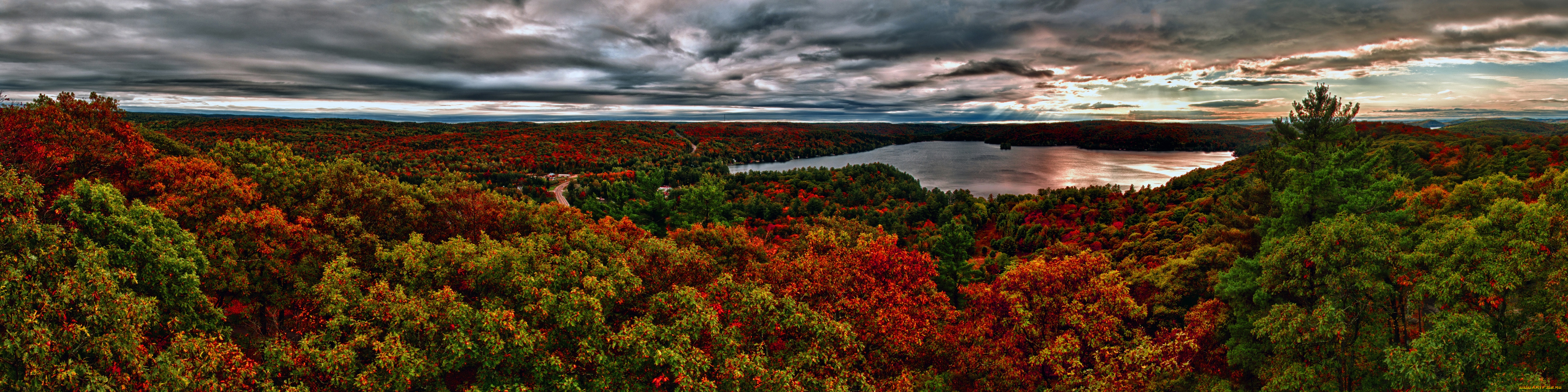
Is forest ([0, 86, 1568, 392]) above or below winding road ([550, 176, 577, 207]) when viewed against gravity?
above

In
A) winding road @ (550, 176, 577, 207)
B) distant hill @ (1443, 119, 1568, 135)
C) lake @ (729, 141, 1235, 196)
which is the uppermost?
distant hill @ (1443, 119, 1568, 135)

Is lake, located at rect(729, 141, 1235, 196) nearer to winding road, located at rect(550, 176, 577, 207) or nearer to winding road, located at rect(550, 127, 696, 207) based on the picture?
winding road, located at rect(550, 127, 696, 207)

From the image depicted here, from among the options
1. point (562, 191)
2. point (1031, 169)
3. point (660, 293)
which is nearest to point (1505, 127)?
point (1031, 169)

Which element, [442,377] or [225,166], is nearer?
[442,377]

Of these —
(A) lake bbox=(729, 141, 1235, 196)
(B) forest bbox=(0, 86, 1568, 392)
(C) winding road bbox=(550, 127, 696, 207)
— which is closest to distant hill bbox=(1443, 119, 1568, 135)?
(A) lake bbox=(729, 141, 1235, 196)

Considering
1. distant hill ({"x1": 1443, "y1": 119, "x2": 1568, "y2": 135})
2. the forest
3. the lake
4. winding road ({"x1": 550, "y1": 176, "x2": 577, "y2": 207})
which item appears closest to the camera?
the forest

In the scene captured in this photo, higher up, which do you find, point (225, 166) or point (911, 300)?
point (225, 166)

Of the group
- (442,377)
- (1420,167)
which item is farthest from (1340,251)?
(1420,167)

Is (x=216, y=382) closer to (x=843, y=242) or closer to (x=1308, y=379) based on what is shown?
(x=843, y=242)
